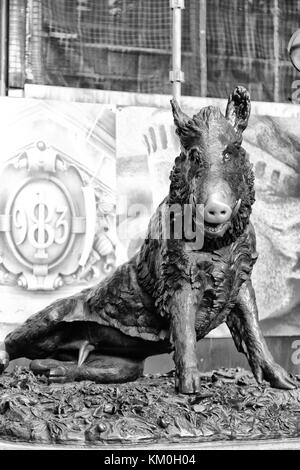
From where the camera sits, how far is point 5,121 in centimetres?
724

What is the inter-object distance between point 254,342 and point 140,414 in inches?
26.8

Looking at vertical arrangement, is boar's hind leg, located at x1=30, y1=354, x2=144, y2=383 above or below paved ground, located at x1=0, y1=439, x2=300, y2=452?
above

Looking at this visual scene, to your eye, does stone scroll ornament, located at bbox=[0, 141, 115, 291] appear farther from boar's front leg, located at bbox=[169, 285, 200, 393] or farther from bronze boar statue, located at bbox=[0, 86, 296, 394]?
boar's front leg, located at bbox=[169, 285, 200, 393]

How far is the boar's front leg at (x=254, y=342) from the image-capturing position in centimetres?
473

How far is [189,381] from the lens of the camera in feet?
14.4

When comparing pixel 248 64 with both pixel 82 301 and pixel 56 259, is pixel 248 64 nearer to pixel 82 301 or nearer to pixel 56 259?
pixel 56 259

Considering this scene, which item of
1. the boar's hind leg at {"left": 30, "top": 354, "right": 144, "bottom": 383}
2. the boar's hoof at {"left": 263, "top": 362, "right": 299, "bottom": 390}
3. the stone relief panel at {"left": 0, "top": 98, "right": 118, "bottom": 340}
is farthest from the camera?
the stone relief panel at {"left": 0, "top": 98, "right": 118, "bottom": 340}

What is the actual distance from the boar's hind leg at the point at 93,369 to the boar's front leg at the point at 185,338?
476 mm

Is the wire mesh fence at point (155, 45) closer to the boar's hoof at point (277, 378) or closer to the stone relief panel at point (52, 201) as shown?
the stone relief panel at point (52, 201)

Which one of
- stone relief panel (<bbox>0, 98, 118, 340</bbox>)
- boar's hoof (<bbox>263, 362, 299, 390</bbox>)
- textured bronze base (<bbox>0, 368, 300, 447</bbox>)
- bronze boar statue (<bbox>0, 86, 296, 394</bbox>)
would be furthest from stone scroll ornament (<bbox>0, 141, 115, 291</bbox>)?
boar's hoof (<bbox>263, 362, 299, 390</bbox>)

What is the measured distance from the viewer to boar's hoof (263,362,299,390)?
4.71 meters

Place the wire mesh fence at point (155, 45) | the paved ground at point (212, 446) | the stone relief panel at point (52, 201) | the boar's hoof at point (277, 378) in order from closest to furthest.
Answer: the paved ground at point (212, 446), the boar's hoof at point (277, 378), the stone relief panel at point (52, 201), the wire mesh fence at point (155, 45)

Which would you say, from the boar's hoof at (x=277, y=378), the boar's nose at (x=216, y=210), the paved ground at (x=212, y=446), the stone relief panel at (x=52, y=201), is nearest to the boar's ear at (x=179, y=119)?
the boar's nose at (x=216, y=210)

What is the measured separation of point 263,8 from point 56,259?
2505mm
